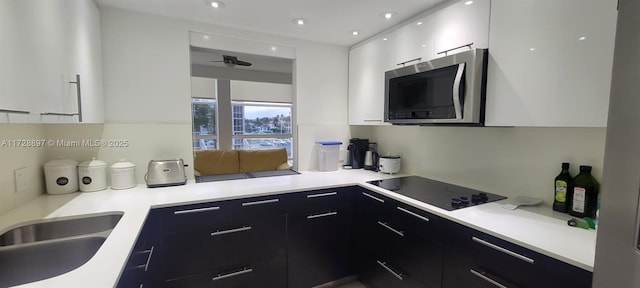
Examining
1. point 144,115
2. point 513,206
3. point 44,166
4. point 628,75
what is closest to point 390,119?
point 513,206

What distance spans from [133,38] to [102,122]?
0.64m

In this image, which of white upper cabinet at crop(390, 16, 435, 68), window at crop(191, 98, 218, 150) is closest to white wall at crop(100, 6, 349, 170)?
white upper cabinet at crop(390, 16, 435, 68)

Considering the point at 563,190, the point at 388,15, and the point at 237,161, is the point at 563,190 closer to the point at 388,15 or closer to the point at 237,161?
the point at 388,15

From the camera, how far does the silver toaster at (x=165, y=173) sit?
189 centimetres

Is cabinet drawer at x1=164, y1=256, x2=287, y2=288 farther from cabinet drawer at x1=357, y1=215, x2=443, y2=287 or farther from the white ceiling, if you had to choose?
the white ceiling

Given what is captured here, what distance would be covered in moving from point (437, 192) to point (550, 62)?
967 millimetres

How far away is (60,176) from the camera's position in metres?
1.66

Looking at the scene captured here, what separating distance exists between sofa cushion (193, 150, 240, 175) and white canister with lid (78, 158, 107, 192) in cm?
212

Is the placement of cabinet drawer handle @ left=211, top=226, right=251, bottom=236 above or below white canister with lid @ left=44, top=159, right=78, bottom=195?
below

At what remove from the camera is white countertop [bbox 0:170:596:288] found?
34.6 inches

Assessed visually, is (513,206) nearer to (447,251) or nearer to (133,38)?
(447,251)

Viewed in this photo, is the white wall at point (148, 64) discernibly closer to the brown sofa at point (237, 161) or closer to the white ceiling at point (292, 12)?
the white ceiling at point (292, 12)

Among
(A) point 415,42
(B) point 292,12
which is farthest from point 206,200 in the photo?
(A) point 415,42

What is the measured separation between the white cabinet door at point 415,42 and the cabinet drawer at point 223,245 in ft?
4.89
